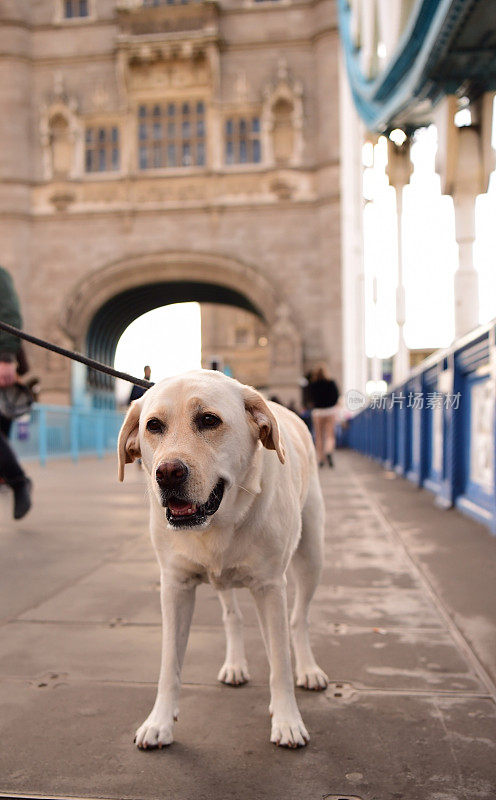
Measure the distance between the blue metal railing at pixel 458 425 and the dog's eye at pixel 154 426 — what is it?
3.72 metres

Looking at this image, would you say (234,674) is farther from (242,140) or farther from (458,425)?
(242,140)

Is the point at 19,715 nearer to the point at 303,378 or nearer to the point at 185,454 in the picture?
the point at 185,454

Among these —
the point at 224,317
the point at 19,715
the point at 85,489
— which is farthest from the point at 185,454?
the point at 224,317

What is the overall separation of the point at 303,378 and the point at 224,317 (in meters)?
30.1

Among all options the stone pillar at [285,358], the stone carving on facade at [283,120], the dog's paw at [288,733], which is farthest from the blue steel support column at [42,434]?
the stone carving on facade at [283,120]

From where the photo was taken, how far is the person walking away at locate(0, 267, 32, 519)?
4.94m

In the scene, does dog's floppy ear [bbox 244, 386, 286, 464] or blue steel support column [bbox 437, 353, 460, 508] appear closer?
dog's floppy ear [bbox 244, 386, 286, 464]

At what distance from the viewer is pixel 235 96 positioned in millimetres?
24047

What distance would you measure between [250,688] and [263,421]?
93cm

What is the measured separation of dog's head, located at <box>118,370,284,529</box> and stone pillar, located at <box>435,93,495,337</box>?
25.3ft

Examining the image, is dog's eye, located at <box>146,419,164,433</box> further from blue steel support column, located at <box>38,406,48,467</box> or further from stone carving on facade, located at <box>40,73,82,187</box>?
stone carving on facade, located at <box>40,73,82,187</box>

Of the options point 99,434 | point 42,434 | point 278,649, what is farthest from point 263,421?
point 99,434

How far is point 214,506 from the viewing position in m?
1.73

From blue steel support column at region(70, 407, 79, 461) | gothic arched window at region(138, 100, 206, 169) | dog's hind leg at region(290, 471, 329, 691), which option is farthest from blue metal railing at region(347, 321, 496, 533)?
gothic arched window at region(138, 100, 206, 169)
